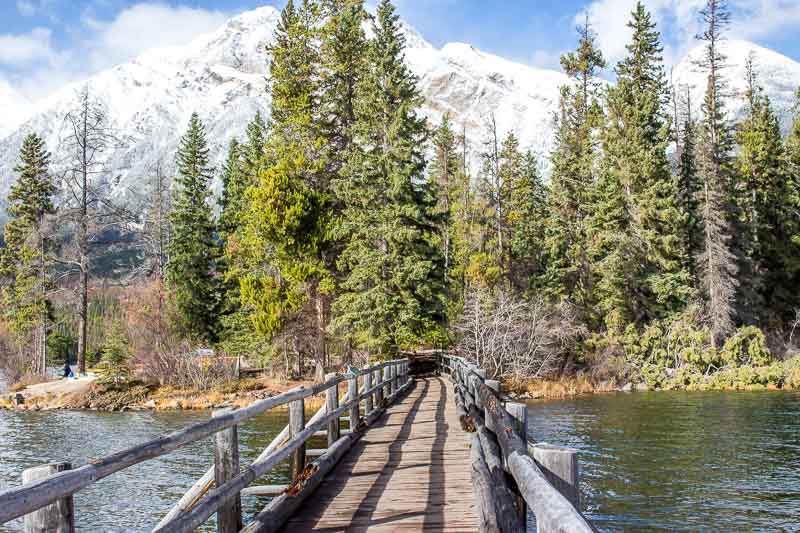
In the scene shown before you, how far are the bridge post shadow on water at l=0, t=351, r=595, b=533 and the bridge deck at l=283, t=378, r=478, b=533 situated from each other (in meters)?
0.01

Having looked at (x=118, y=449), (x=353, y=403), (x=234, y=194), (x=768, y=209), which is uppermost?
(x=234, y=194)

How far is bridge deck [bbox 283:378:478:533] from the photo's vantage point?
5.94 m

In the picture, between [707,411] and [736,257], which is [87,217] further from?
[736,257]

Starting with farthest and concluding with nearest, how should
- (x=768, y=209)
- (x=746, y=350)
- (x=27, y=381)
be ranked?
(x=768, y=209) < (x=27, y=381) < (x=746, y=350)

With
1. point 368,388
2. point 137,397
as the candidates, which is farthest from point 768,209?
point 368,388

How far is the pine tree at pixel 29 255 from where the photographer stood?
44.5 meters

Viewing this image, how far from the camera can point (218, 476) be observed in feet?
16.7

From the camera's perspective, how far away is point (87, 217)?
38031mm

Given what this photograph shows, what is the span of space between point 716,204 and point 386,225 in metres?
21.6

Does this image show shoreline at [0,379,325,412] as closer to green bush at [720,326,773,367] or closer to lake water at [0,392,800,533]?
lake water at [0,392,800,533]

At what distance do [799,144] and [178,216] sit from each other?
143 feet

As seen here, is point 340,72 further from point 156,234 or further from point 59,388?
→ point 156,234

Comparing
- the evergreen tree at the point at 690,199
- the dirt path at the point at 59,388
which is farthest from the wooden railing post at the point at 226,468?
the evergreen tree at the point at 690,199

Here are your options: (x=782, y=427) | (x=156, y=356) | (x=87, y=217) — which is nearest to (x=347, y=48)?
(x=87, y=217)
